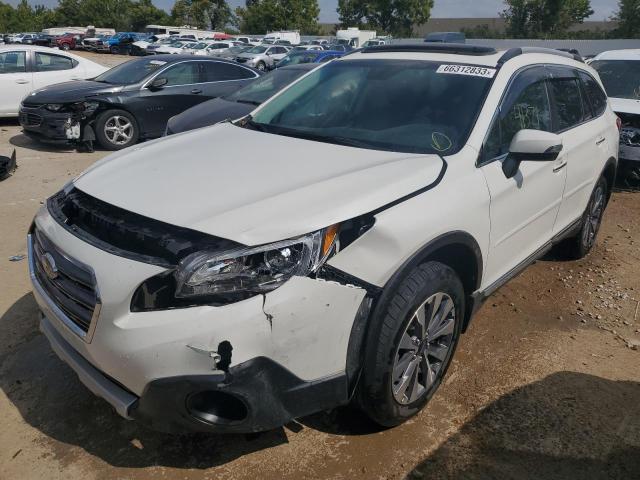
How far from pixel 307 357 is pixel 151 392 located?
0.61m

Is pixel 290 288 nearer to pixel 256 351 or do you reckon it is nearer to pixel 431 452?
pixel 256 351

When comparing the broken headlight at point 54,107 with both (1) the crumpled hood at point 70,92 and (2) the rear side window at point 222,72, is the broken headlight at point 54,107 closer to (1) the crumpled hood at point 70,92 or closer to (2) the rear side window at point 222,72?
(1) the crumpled hood at point 70,92

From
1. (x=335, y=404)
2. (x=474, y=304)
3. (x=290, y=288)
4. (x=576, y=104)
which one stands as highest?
(x=576, y=104)

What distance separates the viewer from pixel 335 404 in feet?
7.61

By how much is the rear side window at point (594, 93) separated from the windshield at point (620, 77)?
3.34 meters

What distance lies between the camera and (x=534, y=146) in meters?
2.88

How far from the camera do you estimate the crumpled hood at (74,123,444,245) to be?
218 centimetres

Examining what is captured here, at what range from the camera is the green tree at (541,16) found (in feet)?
181

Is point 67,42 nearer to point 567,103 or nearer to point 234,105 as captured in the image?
point 234,105

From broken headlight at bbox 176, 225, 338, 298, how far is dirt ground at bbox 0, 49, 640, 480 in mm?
969

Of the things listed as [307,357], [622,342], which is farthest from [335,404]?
[622,342]

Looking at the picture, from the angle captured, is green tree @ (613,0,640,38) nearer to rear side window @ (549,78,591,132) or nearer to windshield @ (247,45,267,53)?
windshield @ (247,45,267,53)

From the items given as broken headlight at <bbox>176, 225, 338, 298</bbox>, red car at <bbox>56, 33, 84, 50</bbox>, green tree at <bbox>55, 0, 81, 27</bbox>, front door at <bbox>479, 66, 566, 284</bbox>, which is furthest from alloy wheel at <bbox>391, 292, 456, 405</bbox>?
green tree at <bbox>55, 0, 81, 27</bbox>

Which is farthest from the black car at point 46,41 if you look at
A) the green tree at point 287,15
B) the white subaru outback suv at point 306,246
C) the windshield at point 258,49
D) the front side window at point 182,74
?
the white subaru outback suv at point 306,246
